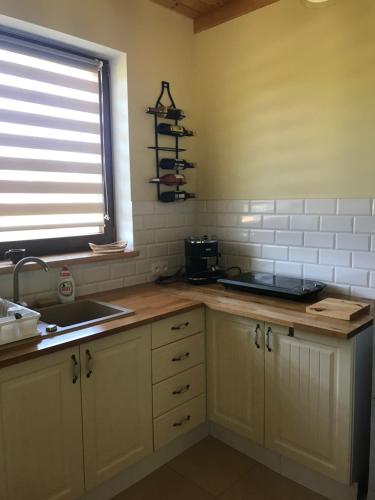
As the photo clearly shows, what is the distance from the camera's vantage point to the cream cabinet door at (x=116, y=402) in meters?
1.69

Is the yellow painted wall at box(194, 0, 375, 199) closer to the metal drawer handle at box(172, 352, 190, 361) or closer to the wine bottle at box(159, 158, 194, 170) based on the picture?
the wine bottle at box(159, 158, 194, 170)

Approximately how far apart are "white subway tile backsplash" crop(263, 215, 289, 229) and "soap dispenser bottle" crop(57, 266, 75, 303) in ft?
3.93

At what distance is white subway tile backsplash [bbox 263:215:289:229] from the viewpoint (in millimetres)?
2402

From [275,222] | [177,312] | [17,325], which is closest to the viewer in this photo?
[17,325]

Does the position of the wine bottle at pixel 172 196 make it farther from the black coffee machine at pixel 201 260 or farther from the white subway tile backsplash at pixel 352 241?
the white subway tile backsplash at pixel 352 241

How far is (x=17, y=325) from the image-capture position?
151cm

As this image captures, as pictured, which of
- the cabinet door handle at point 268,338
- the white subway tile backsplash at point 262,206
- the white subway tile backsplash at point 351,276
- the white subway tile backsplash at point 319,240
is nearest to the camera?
the cabinet door handle at point 268,338

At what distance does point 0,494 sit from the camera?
4.71 ft

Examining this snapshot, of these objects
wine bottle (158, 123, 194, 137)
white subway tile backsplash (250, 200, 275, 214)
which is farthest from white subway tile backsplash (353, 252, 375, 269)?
wine bottle (158, 123, 194, 137)

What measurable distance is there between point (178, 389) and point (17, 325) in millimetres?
924

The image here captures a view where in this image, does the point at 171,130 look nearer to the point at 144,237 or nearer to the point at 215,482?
the point at 144,237

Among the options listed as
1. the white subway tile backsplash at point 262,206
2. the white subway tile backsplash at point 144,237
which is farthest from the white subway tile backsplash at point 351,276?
the white subway tile backsplash at point 144,237

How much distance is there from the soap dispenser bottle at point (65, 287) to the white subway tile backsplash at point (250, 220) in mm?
1132

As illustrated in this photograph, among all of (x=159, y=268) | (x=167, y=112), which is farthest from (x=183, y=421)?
(x=167, y=112)
